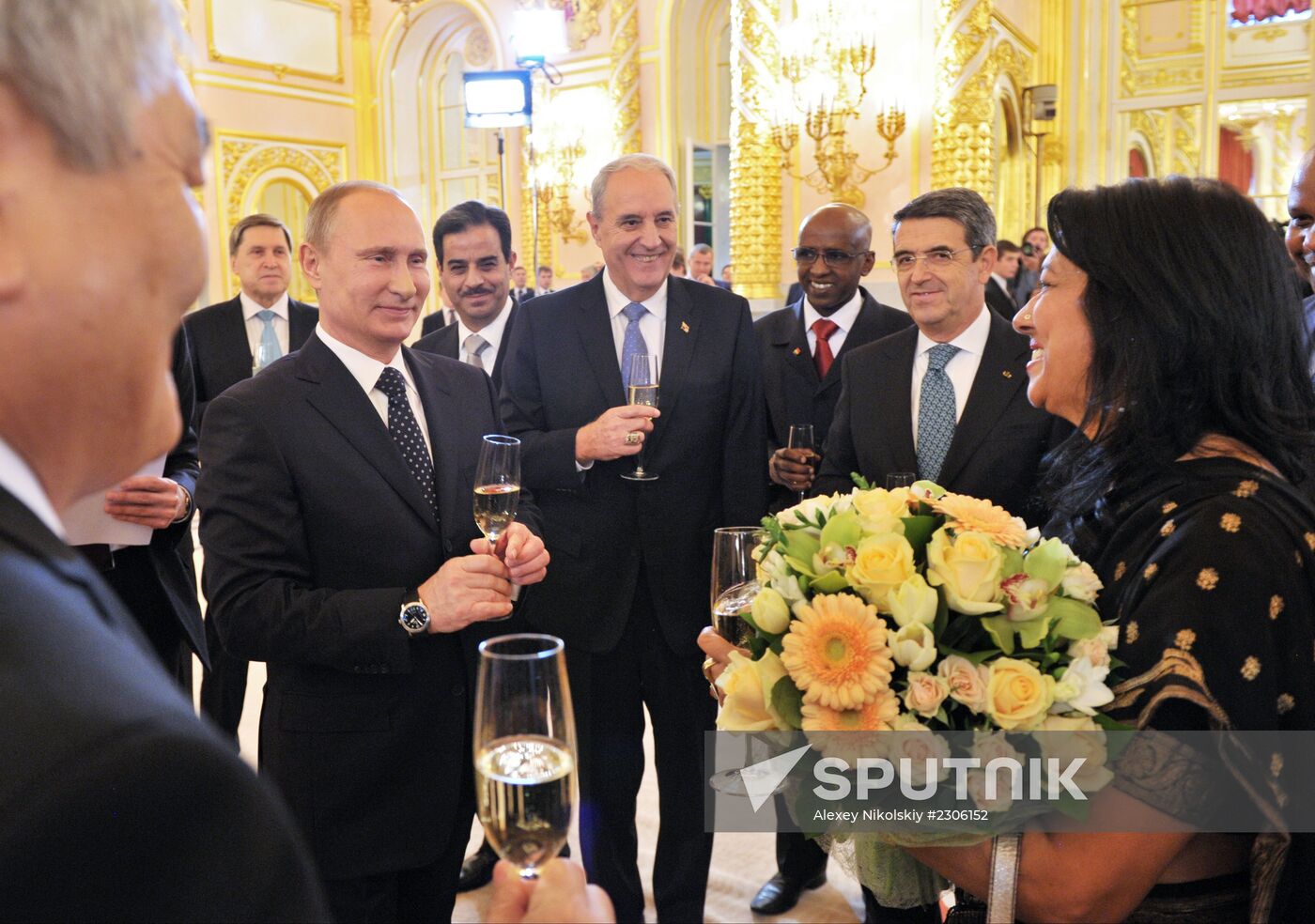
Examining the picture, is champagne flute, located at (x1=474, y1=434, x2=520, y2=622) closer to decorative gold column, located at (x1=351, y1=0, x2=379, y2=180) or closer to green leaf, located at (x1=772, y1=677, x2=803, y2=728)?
green leaf, located at (x1=772, y1=677, x2=803, y2=728)

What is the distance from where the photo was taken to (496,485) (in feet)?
6.35

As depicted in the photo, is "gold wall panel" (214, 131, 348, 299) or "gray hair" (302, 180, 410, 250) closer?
"gray hair" (302, 180, 410, 250)

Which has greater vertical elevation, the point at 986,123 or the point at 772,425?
the point at 986,123

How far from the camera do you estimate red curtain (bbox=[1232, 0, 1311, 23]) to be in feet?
32.2

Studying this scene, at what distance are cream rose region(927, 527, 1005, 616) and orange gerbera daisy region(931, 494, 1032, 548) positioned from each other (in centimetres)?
3

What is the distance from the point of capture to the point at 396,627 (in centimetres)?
192

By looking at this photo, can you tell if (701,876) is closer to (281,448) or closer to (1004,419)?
(1004,419)

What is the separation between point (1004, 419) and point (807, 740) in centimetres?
150

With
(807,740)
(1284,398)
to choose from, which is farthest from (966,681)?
(1284,398)

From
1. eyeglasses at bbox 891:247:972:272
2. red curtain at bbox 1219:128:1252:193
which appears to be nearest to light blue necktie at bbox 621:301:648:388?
eyeglasses at bbox 891:247:972:272

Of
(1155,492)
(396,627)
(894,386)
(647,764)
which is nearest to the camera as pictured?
(1155,492)

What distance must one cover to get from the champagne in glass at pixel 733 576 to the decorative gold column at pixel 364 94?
14.2m

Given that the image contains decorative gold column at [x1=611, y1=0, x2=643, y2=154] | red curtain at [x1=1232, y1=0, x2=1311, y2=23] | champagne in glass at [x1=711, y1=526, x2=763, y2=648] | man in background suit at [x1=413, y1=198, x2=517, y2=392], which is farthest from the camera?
decorative gold column at [x1=611, y1=0, x2=643, y2=154]

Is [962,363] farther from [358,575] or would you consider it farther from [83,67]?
[83,67]
